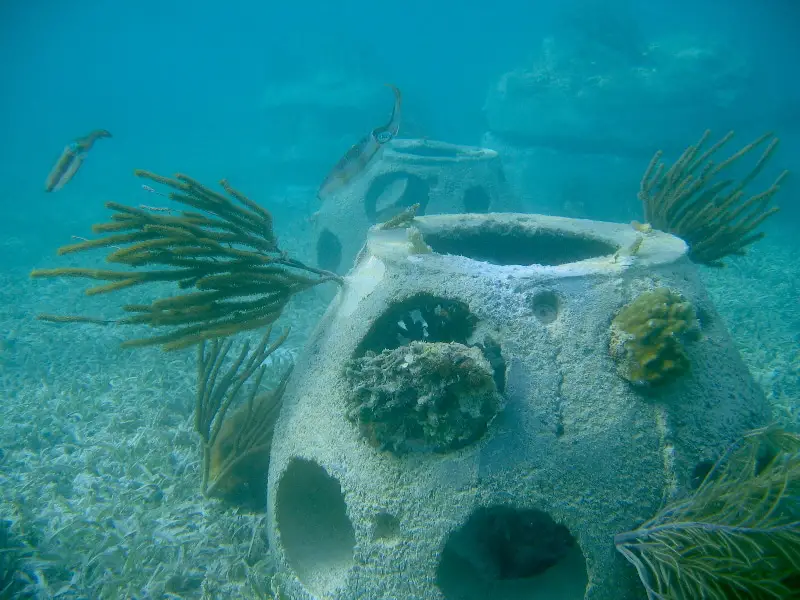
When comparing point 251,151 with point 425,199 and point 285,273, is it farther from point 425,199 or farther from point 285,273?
point 285,273

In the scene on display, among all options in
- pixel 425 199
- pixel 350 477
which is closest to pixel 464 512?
pixel 350 477

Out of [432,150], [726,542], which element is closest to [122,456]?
[726,542]

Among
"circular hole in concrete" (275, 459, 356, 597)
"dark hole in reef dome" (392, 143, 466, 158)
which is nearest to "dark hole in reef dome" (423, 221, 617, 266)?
"circular hole in concrete" (275, 459, 356, 597)

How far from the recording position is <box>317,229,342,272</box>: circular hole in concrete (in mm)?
8336

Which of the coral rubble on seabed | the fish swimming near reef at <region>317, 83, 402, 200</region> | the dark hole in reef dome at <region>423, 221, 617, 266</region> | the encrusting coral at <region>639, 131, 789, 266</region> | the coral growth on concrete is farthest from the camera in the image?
the fish swimming near reef at <region>317, 83, 402, 200</region>

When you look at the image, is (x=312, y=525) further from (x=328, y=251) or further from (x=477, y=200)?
(x=477, y=200)

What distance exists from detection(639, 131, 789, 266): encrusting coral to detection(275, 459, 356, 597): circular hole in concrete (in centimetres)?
377

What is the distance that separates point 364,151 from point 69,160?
4.14m

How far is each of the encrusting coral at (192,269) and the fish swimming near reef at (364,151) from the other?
1.83 meters

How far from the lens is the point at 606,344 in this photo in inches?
92.0

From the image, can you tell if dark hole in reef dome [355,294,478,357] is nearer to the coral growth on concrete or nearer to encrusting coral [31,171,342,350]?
the coral growth on concrete

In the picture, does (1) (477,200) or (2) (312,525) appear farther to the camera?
(1) (477,200)

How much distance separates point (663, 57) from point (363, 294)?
21.8 meters

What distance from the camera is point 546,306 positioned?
8.36ft
